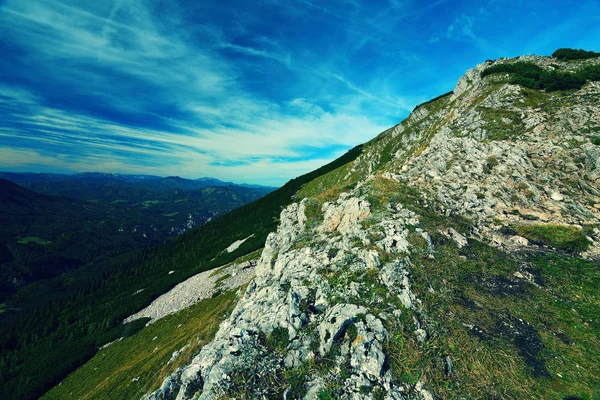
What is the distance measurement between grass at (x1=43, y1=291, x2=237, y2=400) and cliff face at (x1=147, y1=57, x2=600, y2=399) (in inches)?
757

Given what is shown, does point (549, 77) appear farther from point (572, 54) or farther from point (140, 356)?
point (140, 356)

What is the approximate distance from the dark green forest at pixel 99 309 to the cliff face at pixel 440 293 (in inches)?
3528

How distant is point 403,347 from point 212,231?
193730mm

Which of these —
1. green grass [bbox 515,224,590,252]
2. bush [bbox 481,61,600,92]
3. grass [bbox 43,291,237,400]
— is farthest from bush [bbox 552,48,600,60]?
grass [bbox 43,291,237,400]

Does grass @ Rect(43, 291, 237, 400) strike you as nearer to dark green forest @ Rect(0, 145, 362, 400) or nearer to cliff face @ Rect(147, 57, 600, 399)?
dark green forest @ Rect(0, 145, 362, 400)

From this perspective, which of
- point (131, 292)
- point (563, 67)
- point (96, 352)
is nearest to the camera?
point (563, 67)

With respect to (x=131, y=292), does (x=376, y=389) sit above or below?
above

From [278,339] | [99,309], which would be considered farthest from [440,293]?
[99,309]

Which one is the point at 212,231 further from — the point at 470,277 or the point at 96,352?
the point at 470,277

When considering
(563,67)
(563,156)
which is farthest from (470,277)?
(563,67)

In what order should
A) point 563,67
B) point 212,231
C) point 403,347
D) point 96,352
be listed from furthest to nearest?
point 212,231 < point 96,352 < point 563,67 < point 403,347

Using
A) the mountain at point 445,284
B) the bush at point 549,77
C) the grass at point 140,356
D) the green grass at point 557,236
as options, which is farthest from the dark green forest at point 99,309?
the bush at point 549,77

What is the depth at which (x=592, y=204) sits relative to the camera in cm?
2709

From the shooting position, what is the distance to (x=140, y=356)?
54938mm
